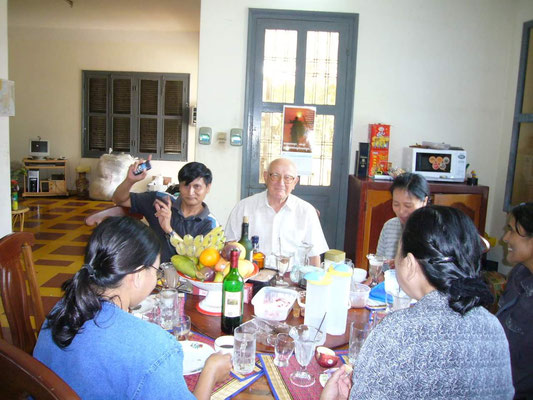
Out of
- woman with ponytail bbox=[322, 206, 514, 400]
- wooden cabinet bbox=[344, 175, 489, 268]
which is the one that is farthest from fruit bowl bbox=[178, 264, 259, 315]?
wooden cabinet bbox=[344, 175, 489, 268]

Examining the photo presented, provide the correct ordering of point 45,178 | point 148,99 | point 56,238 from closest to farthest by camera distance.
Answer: point 56,238 < point 148,99 < point 45,178

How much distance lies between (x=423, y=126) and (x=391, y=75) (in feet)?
1.91

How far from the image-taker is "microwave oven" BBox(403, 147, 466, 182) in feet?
13.1

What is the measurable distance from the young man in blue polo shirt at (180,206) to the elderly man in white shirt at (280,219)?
27 cm

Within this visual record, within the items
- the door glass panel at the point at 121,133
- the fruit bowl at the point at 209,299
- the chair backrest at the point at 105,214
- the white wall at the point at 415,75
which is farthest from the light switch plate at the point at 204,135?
the door glass panel at the point at 121,133

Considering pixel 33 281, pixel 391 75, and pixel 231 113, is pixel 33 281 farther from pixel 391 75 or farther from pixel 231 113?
pixel 391 75

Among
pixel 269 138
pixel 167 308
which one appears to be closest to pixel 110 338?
pixel 167 308

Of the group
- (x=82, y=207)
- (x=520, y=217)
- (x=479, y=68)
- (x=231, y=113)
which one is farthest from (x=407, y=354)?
(x=82, y=207)

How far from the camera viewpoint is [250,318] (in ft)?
5.71

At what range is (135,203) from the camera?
2824 mm

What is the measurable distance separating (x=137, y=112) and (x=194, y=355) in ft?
25.7

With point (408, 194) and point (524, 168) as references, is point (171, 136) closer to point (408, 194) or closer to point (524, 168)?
point (524, 168)

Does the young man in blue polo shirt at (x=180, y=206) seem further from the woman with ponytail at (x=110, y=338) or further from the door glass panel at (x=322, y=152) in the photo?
the door glass panel at (x=322, y=152)

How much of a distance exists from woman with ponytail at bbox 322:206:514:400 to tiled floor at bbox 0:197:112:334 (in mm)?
2278
